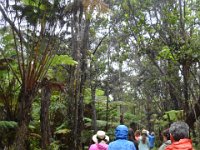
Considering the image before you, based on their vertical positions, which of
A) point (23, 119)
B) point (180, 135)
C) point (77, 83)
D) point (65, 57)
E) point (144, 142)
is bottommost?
point (144, 142)

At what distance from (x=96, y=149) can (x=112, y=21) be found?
13.3 m

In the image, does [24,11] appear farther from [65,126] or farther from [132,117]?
[132,117]

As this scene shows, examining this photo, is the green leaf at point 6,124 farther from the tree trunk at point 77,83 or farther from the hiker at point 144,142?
the hiker at point 144,142

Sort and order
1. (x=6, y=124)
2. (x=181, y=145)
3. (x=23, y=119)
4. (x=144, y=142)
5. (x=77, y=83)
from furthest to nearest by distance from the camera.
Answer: (x=77, y=83) → (x=6, y=124) → (x=23, y=119) → (x=144, y=142) → (x=181, y=145)

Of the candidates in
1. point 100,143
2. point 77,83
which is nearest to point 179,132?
point 100,143

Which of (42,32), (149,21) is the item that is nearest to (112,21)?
(149,21)

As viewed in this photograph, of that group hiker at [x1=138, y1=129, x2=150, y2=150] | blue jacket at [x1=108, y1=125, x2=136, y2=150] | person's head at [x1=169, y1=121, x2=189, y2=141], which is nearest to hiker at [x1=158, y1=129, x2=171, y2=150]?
blue jacket at [x1=108, y1=125, x2=136, y2=150]

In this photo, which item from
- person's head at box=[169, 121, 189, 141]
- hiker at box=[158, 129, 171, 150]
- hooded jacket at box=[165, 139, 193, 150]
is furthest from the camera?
hiker at box=[158, 129, 171, 150]

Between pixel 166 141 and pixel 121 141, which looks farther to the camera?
pixel 166 141

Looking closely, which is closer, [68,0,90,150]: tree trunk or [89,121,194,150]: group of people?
[89,121,194,150]: group of people

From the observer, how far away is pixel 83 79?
13172 millimetres

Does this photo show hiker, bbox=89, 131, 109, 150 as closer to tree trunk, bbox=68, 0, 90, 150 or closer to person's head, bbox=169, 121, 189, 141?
person's head, bbox=169, 121, 189, 141

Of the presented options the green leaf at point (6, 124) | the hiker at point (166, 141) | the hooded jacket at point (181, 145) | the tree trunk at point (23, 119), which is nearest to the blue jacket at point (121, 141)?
the hiker at point (166, 141)

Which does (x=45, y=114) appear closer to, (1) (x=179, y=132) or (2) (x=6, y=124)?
(2) (x=6, y=124)
